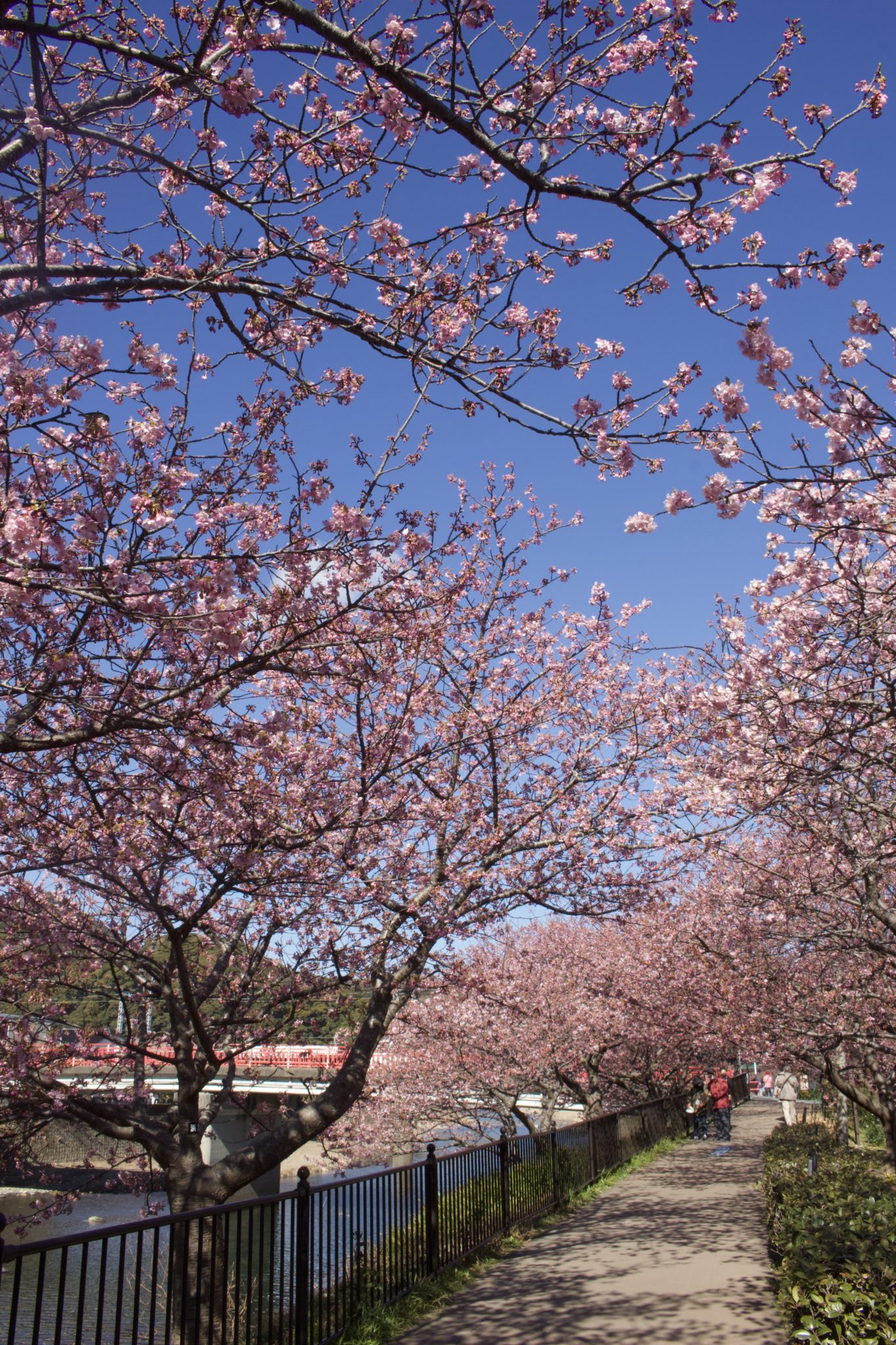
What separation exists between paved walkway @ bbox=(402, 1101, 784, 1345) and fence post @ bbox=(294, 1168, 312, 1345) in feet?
3.69

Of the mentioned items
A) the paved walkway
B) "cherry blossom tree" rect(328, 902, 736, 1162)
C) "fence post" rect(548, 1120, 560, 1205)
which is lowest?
the paved walkway

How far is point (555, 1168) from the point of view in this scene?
14523 millimetres

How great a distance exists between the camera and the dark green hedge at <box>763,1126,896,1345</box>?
17.4 ft

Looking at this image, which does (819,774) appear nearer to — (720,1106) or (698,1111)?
(720,1106)

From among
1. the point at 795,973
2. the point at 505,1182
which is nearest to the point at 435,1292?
the point at 505,1182

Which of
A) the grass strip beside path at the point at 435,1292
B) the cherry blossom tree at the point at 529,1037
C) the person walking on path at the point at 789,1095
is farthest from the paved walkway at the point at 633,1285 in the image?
the person walking on path at the point at 789,1095

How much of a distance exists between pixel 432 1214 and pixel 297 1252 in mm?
3117


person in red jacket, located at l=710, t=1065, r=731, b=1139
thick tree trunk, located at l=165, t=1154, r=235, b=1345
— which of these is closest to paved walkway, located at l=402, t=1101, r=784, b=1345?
thick tree trunk, located at l=165, t=1154, r=235, b=1345

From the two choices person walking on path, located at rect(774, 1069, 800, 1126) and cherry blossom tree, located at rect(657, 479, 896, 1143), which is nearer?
cherry blossom tree, located at rect(657, 479, 896, 1143)

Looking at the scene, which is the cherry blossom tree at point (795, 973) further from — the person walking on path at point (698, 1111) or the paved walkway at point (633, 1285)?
the person walking on path at point (698, 1111)

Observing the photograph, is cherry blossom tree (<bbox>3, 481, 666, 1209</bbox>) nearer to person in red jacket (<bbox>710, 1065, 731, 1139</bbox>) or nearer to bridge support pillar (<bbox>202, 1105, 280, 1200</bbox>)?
bridge support pillar (<bbox>202, 1105, 280, 1200</bbox>)

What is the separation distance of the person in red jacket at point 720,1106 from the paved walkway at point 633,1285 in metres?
12.2

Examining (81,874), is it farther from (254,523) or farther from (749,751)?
(749,751)

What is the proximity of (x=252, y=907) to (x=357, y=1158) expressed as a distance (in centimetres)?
1649
